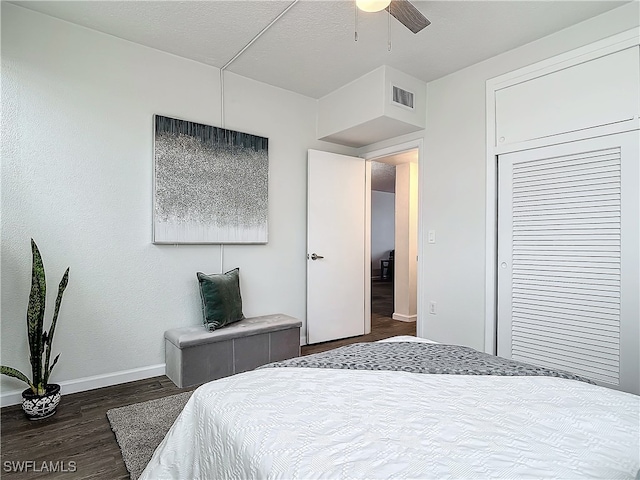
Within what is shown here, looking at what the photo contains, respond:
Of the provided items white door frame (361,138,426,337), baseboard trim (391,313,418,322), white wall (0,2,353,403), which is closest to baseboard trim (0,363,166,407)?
white wall (0,2,353,403)

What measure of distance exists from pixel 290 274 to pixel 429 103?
221 cm

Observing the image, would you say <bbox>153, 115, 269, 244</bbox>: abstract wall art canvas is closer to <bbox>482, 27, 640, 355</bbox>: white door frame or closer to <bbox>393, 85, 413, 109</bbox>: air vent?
<bbox>393, 85, 413, 109</bbox>: air vent

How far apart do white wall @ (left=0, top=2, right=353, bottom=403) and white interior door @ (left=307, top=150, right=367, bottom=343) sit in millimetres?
882

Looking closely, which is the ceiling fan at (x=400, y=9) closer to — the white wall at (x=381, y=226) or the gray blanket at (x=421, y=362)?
the gray blanket at (x=421, y=362)

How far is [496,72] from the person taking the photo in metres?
3.07

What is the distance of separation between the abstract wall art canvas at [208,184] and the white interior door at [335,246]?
2.04 feet

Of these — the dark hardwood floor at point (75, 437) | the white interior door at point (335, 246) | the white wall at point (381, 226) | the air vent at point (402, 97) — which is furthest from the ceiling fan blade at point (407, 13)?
the white wall at point (381, 226)

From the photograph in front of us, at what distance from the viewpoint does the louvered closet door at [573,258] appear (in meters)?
2.38

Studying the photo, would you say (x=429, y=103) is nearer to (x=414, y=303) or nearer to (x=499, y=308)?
(x=499, y=308)

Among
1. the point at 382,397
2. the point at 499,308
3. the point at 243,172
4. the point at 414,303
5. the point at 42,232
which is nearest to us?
the point at 382,397

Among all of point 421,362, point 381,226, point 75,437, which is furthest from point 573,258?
point 381,226

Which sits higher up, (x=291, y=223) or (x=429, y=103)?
(x=429, y=103)

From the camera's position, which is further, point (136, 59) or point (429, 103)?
point (429, 103)

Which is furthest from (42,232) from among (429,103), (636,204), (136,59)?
(636,204)
